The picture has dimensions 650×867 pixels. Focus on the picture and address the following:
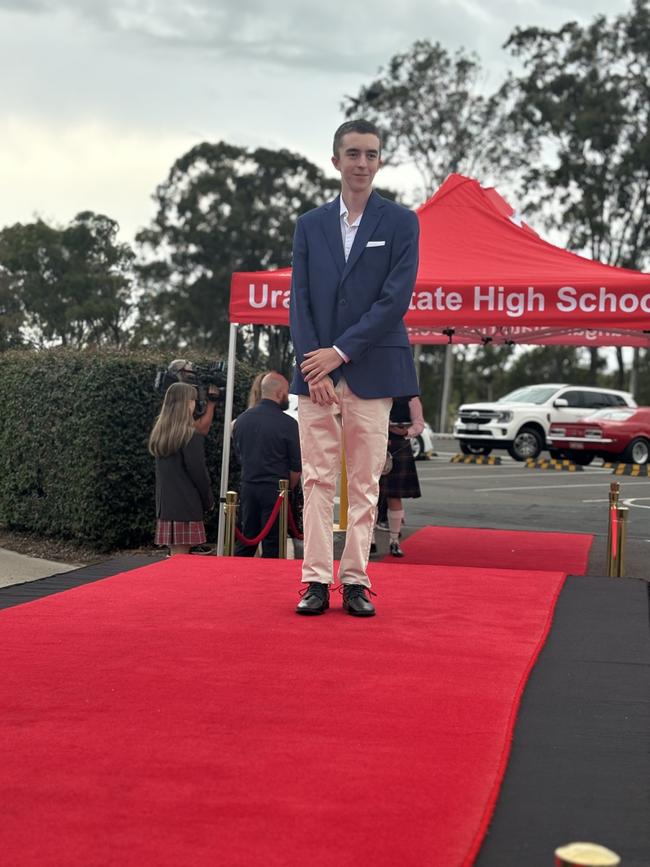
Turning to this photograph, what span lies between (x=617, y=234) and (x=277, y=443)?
123 ft

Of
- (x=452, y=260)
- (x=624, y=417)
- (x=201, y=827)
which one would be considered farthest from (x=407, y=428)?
(x=624, y=417)

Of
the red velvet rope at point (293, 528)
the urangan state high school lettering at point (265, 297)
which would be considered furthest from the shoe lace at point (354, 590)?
the urangan state high school lettering at point (265, 297)

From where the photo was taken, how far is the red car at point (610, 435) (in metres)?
24.0

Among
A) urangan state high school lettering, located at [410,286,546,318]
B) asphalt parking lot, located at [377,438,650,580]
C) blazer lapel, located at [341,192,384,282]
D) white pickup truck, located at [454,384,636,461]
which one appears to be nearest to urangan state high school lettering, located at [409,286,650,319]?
urangan state high school lettering, located at [410,286,546,318]

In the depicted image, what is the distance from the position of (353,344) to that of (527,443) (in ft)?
66.9

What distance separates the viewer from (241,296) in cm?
913

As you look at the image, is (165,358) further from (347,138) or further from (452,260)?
(347,138)

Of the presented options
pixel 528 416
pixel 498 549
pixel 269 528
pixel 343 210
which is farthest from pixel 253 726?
pixel 528 416

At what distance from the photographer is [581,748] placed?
3.53 meters

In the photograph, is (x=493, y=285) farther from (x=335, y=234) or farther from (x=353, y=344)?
(x=353, y=344)

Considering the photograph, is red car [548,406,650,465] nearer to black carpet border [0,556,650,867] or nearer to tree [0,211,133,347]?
black carpet border [0,556,650,867]

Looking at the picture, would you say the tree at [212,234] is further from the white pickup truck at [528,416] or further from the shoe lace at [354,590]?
the shoe lace at [354,590]

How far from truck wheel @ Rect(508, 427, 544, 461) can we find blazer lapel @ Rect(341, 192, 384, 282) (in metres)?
20.0

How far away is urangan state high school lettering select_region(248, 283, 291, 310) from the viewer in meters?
9.05
